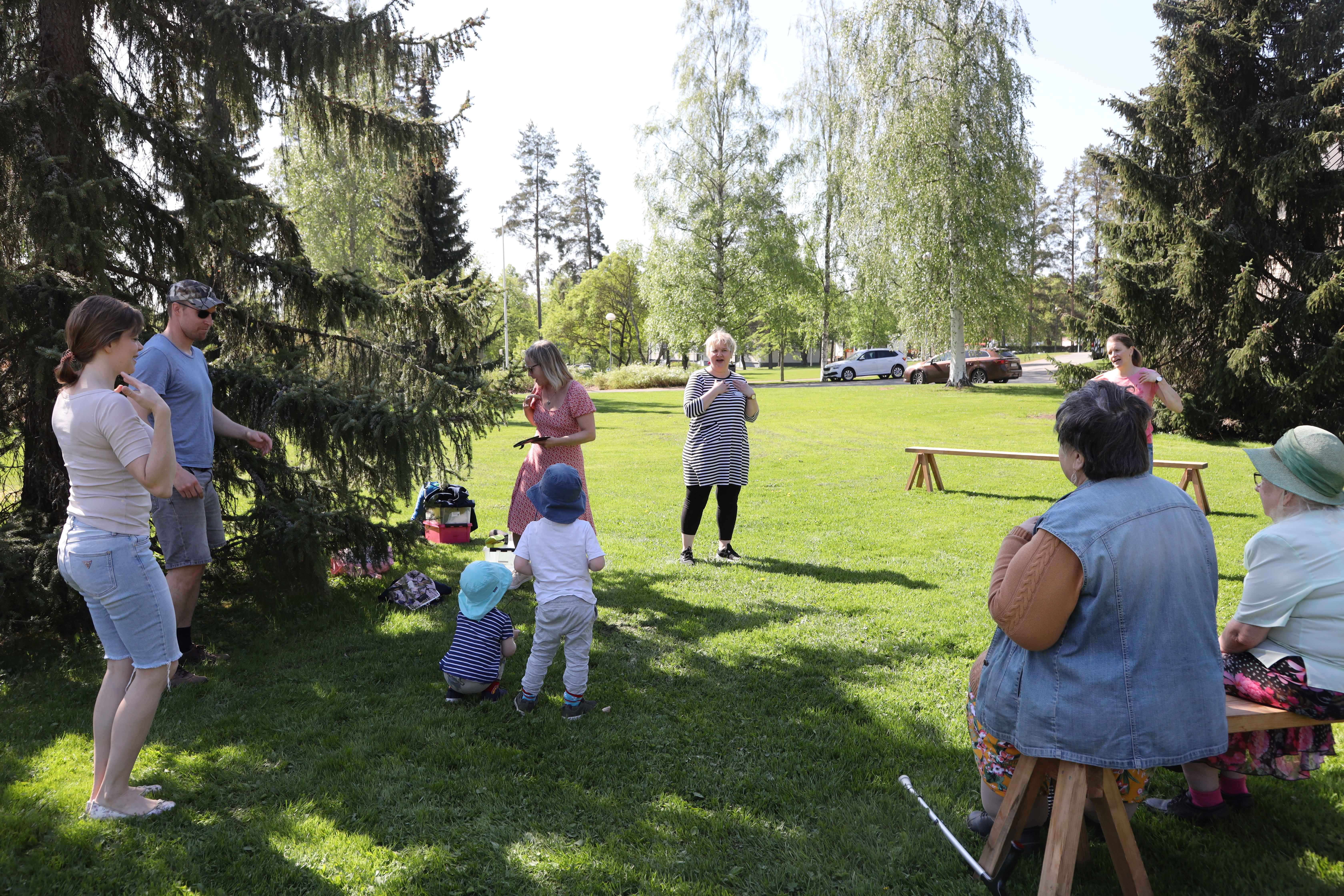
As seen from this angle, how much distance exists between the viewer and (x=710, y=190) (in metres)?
32.3

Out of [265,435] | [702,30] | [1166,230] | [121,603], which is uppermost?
[702,30]

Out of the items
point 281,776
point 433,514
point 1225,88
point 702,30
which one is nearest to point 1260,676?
point 281,776

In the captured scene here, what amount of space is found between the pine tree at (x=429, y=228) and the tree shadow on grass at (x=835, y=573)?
53.6ft

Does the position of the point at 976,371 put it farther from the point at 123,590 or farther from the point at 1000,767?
the point at 123,590

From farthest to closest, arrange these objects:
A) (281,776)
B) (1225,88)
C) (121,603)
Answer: (1225,88), (281,776), (121,603)

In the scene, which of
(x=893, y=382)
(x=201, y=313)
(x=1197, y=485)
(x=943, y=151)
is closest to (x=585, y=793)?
(x=201, y=313)

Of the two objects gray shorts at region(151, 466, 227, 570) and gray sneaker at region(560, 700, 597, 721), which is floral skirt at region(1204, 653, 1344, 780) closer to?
gray sneaker at region(560, 700, 597, 721)

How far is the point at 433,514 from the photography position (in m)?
7.96

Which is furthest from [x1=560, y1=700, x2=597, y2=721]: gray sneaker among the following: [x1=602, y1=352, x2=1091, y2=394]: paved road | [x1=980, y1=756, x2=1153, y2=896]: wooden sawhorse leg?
[x1=602, y1=352, x2=1091, y2=394]: paved road

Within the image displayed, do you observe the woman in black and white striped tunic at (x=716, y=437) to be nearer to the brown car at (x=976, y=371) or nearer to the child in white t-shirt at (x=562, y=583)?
the child in white t-shirt at (x=562, y=583)

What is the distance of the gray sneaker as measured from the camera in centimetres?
395

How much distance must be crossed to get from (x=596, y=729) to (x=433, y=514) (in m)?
4.64

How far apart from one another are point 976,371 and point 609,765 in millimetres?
29526

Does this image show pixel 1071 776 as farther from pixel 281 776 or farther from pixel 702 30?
pixel 702 30
